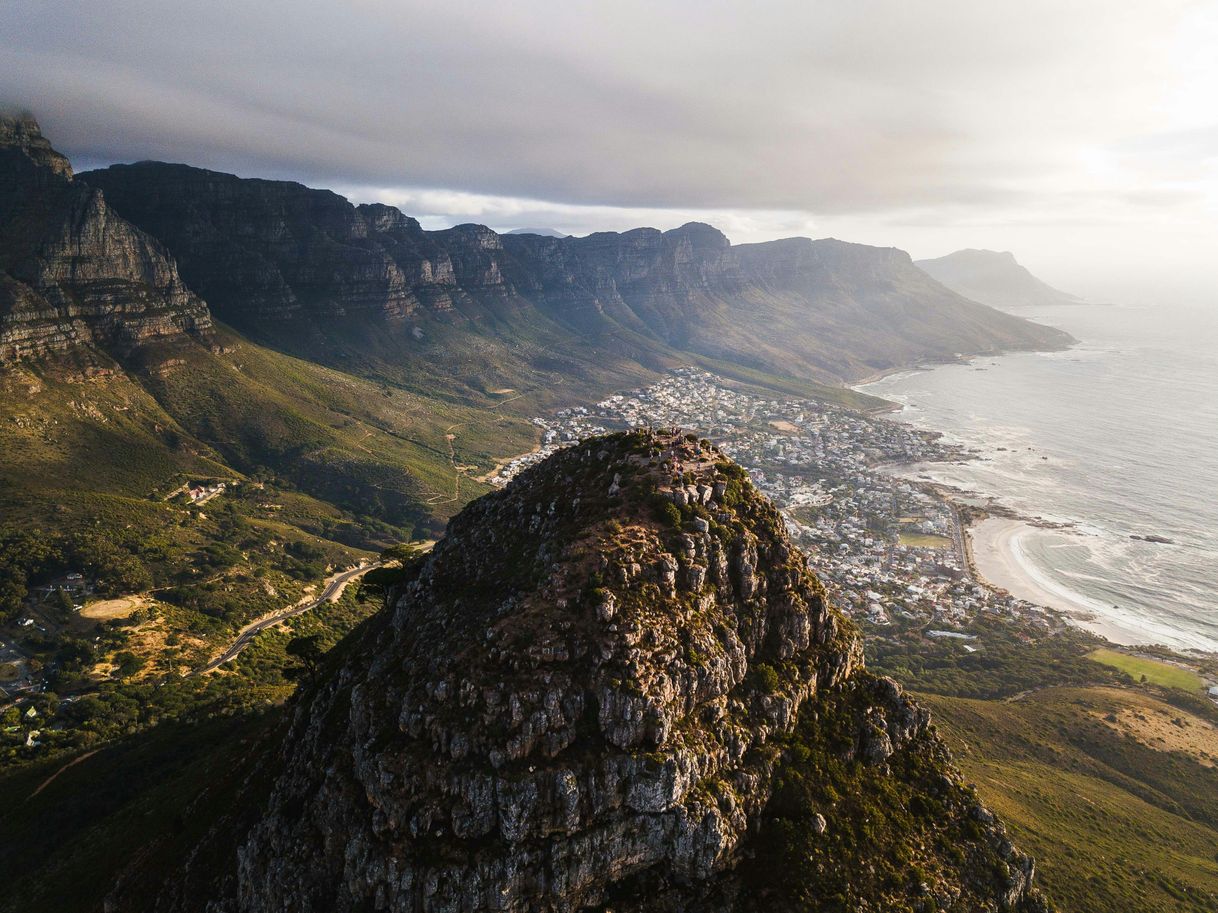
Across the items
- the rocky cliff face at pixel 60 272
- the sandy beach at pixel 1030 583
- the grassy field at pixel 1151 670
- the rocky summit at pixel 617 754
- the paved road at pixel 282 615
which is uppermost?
the rocky cliff face at pixel 60 272

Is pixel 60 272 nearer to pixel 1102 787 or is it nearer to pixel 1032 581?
pixel 1102 787

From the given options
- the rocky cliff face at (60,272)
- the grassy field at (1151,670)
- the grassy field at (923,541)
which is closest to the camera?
the grassy field at (1151,670)

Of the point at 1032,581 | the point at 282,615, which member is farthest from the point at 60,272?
the point at 1032,581

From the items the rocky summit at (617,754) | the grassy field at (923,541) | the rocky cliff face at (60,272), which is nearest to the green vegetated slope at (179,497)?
the rocky cliff face at (60,272)

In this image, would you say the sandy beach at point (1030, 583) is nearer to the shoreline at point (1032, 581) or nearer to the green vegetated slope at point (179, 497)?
the shoreline at point (1032, 581)

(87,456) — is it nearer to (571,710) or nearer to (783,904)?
(571,710)

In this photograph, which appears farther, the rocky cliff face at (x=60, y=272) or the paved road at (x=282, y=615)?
the rocky cliff face at (x=60, y=272)
